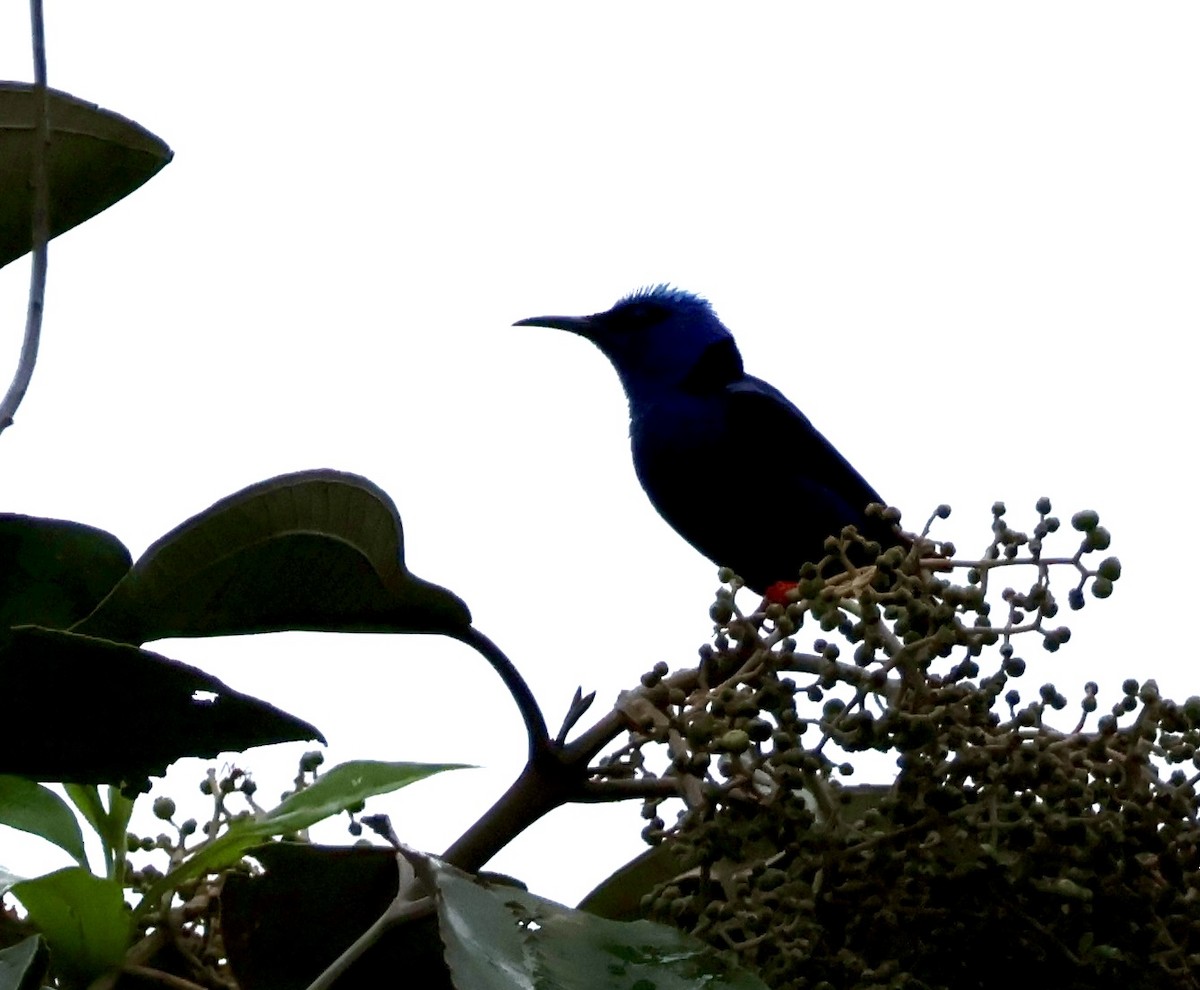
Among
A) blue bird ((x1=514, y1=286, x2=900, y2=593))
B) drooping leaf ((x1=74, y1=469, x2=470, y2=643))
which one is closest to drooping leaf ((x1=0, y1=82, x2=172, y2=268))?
drooping leaf ((x1=74, y1=469, x2=470, y2=643))

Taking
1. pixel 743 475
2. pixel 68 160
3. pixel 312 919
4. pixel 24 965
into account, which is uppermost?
pixel 743 475

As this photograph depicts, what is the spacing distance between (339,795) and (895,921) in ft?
2.33

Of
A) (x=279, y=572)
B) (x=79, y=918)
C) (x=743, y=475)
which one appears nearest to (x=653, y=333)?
(x=743, y=475)

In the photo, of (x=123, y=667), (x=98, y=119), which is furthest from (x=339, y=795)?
(x=98, y=119)

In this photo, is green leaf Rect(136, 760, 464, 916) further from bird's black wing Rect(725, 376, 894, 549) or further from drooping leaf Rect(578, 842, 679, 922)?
bird's black wing Rect(725, 376, 894, 549)

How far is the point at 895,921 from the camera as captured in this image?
1.52 m

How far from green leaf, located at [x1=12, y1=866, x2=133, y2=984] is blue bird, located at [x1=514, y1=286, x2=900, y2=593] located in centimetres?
260

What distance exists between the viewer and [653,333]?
17.0ft

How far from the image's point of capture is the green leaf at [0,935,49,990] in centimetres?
151

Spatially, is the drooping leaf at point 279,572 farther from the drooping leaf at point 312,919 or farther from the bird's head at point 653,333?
the bird's head at point 653,333

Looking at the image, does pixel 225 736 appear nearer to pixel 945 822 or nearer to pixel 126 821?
pixel 126 821

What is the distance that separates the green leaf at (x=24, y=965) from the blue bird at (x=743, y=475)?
2.80 m

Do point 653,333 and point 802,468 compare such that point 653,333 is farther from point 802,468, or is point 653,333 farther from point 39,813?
point 39,813

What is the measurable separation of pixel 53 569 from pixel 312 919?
478 millimetres
